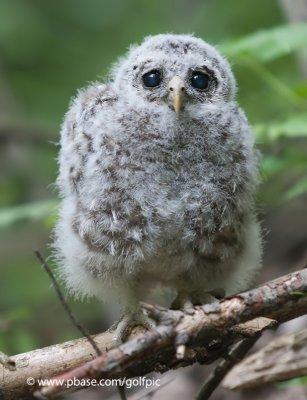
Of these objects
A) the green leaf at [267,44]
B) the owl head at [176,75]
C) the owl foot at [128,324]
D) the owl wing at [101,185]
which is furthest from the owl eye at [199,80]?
the owl foot at [128,324]

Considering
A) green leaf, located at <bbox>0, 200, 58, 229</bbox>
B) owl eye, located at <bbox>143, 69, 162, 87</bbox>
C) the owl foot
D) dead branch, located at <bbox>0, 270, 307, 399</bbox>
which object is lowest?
dead branch, located at <bbox>0, 270, 307, 399</bbox>

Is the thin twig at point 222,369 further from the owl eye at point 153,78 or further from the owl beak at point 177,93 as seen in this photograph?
the owl eye at point 153,78

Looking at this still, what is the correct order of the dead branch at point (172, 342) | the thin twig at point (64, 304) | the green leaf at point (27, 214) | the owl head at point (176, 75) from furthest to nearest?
the green leaf at point (27, 214)
the owl head at point (176, 75)
the thin twig at point (64, 304)
the dead branch at point (172, 342)

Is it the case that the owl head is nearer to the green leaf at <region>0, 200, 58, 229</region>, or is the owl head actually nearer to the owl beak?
the owl beak

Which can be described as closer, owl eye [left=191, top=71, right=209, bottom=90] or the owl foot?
the owl foot

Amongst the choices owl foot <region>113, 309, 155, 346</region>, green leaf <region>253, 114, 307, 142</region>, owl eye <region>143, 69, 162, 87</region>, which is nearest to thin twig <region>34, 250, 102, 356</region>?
owl foot <region>113, 309, 155, 346</region>

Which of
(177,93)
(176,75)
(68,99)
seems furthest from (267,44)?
(68,99)

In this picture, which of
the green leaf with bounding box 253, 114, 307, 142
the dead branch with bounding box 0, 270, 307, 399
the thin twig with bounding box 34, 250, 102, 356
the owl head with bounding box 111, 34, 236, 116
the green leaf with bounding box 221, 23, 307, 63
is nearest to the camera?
the dead branch with bounding box 0, 270, 307, 399
